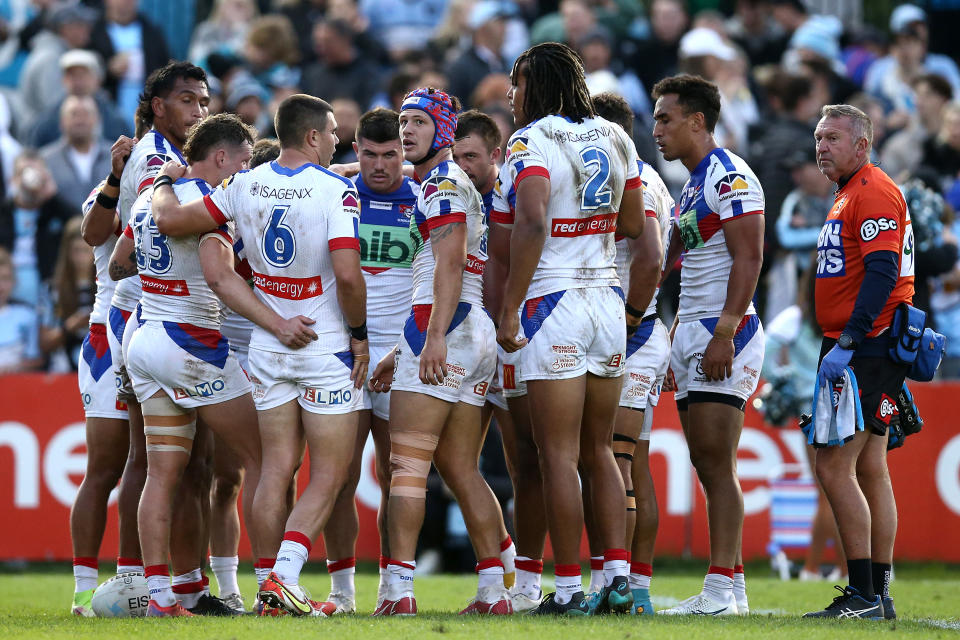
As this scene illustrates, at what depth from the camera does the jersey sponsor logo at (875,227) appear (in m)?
7.30

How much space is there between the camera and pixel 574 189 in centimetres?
708

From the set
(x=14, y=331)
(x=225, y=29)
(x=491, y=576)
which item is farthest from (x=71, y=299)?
(x=491, y=576)

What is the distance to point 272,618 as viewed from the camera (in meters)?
6.71

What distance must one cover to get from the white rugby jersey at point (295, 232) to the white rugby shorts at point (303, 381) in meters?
0.05

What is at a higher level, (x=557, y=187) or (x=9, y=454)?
(x=557, y=187)

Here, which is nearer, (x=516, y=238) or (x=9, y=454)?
A: (x=516, y=238)

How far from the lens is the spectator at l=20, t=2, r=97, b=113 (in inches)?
602

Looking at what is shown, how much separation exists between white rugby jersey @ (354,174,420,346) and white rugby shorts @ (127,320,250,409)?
939mm

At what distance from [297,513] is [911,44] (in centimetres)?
1231

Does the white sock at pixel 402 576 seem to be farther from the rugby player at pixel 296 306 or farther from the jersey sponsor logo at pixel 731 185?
the jersey sponsor logo at pixel 731 185

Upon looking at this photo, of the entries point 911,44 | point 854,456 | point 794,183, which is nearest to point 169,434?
point 854,456

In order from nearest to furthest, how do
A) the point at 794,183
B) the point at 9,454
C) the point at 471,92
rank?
the point at 9,454, the point at 794,183, the point at 471,92

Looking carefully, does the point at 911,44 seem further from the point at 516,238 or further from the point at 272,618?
the point at 272,618

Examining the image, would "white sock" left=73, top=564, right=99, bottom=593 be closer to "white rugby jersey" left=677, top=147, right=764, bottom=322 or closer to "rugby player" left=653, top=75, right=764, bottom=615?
"rugby player" left=653, top=75, right=764, bottom=615
